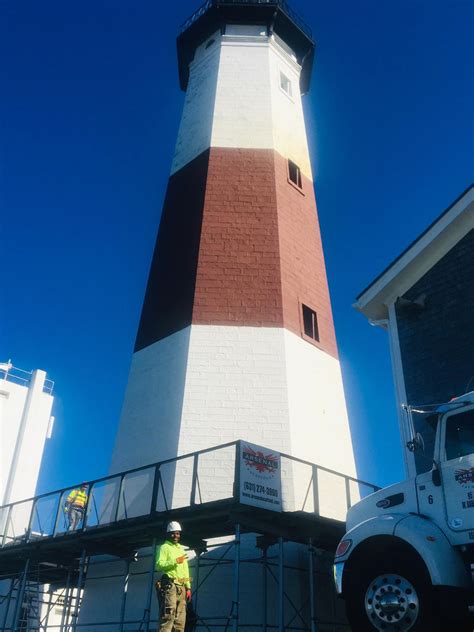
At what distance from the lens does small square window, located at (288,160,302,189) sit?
2059cm

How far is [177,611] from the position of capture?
8.83 m

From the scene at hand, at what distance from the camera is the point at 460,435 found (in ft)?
26.0

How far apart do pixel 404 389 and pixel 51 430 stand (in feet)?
65.1

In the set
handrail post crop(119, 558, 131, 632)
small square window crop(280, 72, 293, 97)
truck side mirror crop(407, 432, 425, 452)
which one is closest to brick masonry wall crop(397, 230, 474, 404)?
truck side mirror crop(407, 432, 425, 452)

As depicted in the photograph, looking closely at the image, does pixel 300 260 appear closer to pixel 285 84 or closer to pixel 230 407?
pixel 230 407

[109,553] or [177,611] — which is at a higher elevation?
[109,553]

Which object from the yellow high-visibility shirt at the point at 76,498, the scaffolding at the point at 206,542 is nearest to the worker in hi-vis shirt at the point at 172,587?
the scaffolding at the point at 206,542

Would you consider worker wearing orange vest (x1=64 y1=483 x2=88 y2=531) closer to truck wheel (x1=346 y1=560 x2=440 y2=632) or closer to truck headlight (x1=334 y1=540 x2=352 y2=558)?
truck headlight (x1=334 y1=540 x2=352 y2=558)

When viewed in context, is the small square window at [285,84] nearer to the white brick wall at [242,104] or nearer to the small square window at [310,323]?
the white brick wall at [242,104]

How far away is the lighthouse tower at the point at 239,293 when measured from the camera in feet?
49.3

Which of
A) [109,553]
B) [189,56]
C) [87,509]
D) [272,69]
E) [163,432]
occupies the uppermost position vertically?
[189,56]

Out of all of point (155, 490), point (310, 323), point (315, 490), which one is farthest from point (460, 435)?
point (310, 323)

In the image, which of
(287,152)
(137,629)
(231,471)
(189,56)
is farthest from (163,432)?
(189,56)

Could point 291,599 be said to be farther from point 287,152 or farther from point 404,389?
point 287,152
